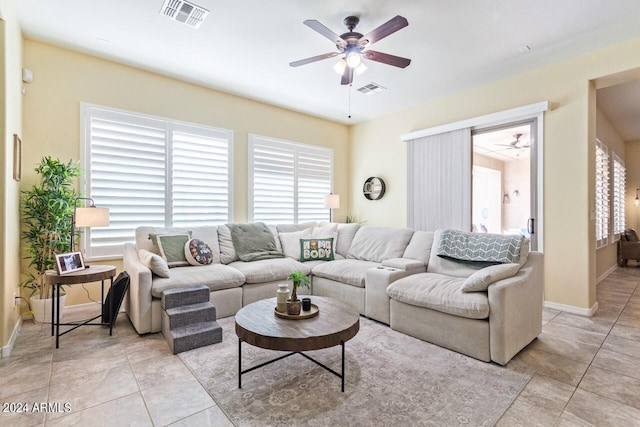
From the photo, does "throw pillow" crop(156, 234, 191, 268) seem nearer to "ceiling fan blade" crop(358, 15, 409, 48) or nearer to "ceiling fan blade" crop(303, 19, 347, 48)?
"ceiling fan blade" crop(303, 19, 347, 48)

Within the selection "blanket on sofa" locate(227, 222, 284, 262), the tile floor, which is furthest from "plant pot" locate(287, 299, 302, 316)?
"blanket on sofa" locate(227, 222, 284, 262)

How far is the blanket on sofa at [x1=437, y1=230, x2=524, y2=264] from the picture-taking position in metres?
2.88

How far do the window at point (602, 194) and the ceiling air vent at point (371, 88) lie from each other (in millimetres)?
3570

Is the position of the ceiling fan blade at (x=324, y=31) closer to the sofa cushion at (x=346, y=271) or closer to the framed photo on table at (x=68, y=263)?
the sofa cushion at (x=346, y=271)

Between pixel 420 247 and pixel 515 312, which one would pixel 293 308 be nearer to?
pixel 515 312

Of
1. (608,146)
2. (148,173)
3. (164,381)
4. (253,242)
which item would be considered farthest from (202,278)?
(608,146)

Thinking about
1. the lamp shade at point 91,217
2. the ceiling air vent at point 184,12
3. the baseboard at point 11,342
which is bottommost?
the baseboard at point 11,342

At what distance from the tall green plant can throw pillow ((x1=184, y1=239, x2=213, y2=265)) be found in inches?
46.0

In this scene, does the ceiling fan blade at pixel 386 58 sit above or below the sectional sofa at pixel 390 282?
above

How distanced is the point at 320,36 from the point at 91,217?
2.89m

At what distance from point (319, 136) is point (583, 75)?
3861 mm

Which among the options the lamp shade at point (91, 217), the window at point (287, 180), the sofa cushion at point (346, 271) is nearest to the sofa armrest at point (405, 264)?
the sofa cushion at point (346, 271)

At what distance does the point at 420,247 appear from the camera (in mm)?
3809

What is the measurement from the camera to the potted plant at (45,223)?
10.2 feet
